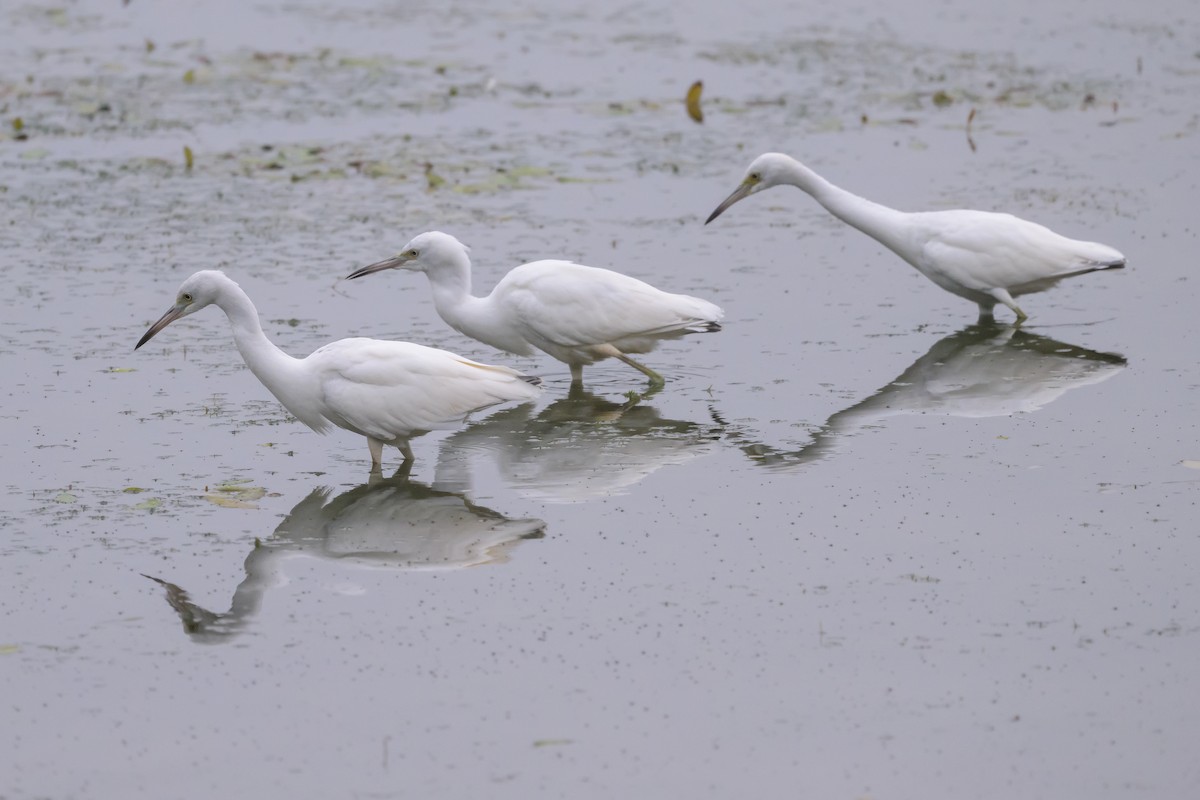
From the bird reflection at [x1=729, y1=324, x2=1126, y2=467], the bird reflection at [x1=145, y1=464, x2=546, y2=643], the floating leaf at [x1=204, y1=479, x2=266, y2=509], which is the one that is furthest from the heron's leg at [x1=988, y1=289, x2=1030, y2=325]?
the floating leaf at [x1=204, y1=479, x2=266, y2=509]

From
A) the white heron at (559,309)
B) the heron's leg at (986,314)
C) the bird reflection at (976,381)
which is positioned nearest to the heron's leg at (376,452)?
the white heron at (559,309)

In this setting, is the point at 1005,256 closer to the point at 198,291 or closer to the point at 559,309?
the point at 559,309

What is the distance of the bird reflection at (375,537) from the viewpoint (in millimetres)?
7312

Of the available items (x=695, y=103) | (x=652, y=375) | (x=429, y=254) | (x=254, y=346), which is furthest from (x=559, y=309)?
(x=695, y=103)

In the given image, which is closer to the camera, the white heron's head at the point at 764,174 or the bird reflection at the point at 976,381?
the bird reflection at the point at 976,381

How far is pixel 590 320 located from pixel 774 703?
4.36m

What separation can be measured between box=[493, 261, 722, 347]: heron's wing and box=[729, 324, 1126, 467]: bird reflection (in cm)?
125

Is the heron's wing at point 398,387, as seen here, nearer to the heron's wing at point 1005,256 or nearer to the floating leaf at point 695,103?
the heron's wing at point 1005,256

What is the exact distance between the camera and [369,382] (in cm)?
875

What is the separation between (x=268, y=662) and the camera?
668 cm

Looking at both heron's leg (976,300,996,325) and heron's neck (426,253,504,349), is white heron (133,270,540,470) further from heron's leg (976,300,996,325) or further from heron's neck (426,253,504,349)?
heron's leg (976,300,996,325)

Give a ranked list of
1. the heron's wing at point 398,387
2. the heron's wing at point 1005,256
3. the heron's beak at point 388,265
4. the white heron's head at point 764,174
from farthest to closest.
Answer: the white heron's head at point 764,174, the heron's wing at point 1005,256, the heron's beak at point 388,265, the heron's wing at point 398,387

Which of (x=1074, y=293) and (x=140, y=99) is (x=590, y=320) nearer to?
(x=1074, y=293)

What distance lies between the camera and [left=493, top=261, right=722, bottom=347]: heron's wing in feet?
33.7
